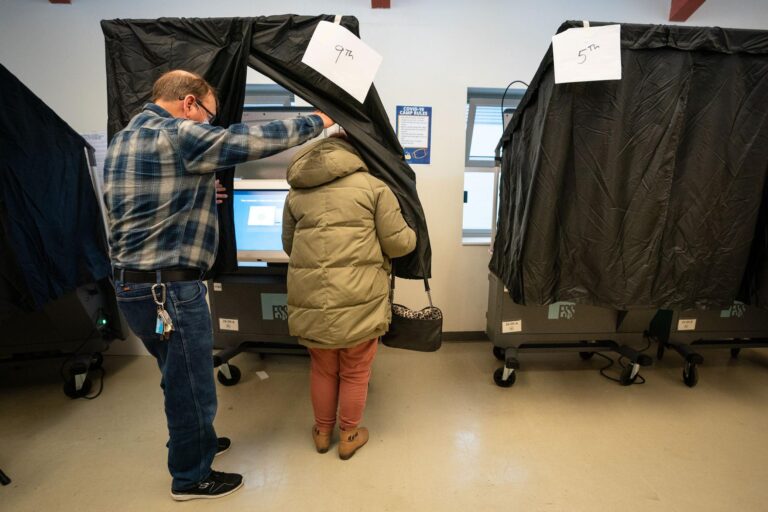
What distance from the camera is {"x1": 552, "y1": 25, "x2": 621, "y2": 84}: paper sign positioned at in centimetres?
137

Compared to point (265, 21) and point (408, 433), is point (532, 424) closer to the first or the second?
point (408, 433)

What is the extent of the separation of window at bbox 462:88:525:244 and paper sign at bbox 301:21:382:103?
4.73 feet

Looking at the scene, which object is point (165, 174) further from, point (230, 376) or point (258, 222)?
point (230, 376)

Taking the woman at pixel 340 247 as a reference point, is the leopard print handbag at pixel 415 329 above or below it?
below

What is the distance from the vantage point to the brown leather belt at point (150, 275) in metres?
1.17

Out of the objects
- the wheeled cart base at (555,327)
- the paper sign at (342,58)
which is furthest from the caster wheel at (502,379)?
the paper sign at (342,58)

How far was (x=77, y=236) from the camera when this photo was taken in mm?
1959

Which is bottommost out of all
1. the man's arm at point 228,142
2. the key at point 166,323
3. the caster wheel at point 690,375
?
the caster wheel at point 690,375

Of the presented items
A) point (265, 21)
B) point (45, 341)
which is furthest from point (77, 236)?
point (265, 21)

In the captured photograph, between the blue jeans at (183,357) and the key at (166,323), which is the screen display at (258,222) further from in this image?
the key at (166,323)

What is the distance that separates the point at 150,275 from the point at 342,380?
2.81ft

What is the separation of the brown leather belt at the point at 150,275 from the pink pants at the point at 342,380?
2.00ft

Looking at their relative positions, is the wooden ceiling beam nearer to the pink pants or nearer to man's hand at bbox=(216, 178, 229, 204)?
the pink pants

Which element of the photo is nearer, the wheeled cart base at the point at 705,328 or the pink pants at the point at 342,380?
the pink pants at the point at 342,380
